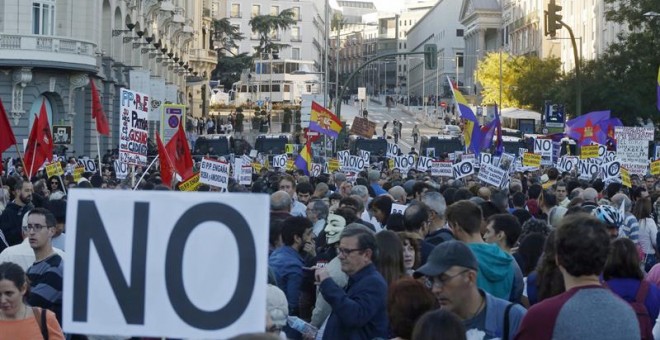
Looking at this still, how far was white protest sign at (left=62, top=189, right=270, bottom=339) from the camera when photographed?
548cm

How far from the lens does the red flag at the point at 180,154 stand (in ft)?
66.8

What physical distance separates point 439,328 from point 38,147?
17.6m

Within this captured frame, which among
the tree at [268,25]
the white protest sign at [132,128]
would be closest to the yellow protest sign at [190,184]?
the white protest sign at [132,128]

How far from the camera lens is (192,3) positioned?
3654 inches

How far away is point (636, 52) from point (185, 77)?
1565 inches

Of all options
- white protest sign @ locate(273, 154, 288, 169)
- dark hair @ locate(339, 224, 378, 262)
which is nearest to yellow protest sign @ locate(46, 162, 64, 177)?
white protest sign @ locate(273, 154, 288, 169)

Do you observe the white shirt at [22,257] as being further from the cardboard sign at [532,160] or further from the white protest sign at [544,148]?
the white protest sign at [544,148]

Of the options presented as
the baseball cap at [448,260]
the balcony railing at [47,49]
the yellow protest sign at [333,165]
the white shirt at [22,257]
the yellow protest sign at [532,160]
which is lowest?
the white shirt at [22,257]

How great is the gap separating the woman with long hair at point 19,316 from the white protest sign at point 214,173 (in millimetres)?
10937

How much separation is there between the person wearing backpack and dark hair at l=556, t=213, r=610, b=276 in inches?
82.0

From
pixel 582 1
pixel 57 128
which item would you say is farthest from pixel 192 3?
pixel 57 128

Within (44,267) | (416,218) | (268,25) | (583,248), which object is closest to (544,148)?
(416,218)

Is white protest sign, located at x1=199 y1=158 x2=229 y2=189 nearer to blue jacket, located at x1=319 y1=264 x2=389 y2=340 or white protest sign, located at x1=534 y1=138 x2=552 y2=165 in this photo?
blue jacket, located at x1=319 y1=264 x2=389 y2=340

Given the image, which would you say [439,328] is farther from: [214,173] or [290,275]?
[214,173]
